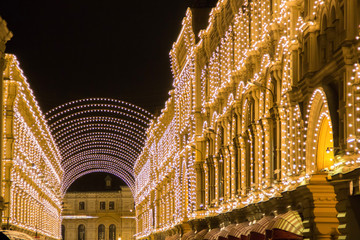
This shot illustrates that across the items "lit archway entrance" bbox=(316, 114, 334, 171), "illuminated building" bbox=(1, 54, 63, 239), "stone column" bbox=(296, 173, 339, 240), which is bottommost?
"stone column" bbox=(296, 173, 339, 240)

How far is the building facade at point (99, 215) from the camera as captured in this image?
15438cm

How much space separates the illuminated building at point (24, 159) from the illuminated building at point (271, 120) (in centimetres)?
1240

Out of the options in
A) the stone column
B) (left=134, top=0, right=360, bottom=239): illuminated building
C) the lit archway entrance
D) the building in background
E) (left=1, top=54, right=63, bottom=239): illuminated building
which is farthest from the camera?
the building in background

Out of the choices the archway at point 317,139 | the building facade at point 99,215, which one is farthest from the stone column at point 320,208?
the building facade at point 99,215

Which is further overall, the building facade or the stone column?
the building facade

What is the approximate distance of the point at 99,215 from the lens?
154750mm

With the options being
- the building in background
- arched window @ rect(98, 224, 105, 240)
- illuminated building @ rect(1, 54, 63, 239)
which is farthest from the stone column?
arched window @ rect(98, 224, 105, 240)

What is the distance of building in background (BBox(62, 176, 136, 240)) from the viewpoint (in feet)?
506

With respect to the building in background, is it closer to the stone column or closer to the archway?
the archway

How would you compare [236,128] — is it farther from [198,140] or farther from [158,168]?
[158,168]

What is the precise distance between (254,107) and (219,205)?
417 inches

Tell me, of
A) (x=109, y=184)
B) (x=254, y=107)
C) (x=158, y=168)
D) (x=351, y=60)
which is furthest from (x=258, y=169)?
(x=109, y=184)

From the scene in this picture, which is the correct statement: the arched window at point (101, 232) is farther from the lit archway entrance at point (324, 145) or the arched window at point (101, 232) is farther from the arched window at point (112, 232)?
the lit archway entrance at point (324, 145)

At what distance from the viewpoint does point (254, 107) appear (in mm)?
36438
